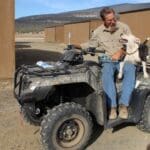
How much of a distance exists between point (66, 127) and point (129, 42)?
166 cm

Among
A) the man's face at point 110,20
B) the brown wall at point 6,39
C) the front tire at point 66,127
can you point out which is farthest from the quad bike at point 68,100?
the brown wall at point 6,39

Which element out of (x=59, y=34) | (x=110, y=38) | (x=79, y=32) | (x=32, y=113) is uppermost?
(x=110, y=38)

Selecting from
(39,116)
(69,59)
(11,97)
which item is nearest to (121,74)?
(69,59)

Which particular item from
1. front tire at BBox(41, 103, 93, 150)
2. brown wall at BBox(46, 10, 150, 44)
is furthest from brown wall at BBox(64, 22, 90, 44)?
front tire at BBox(41, 103, 93, 150)

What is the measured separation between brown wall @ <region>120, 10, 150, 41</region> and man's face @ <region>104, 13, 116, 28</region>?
1693 centimetres

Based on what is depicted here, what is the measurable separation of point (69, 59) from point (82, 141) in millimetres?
1207

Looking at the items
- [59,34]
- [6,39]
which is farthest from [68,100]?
[59,34]

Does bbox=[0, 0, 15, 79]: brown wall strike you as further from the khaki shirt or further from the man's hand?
the man's hand

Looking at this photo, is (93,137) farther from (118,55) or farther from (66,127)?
(118,55)

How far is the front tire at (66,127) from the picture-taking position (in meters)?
6.44

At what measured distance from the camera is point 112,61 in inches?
284

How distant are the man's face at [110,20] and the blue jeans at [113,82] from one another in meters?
0.60

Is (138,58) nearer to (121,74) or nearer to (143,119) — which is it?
(121,74)

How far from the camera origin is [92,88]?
688 centimetres
